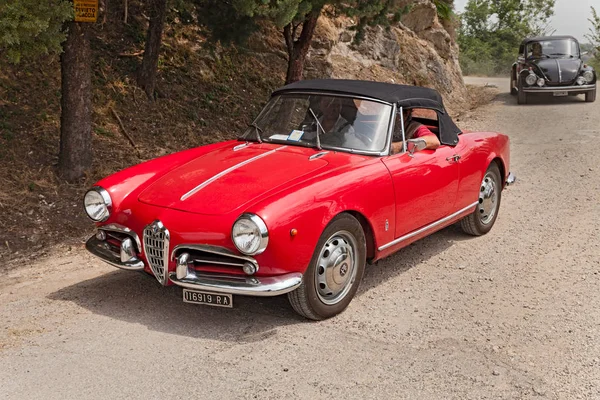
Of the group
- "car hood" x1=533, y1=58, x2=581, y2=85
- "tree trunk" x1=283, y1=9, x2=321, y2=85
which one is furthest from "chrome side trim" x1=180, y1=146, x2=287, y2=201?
"car hood" x1=533, y1=58, x2=581, y2=85

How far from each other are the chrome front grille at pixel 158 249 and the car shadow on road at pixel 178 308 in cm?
35

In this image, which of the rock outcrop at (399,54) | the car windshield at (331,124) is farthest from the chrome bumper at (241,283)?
the rock outcrop at (399,54)

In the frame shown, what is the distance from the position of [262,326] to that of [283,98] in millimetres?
2339

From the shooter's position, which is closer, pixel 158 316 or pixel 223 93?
pixel 158 316

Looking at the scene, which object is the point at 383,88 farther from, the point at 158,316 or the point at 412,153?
the point at 158,316

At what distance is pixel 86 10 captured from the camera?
8.44 metres

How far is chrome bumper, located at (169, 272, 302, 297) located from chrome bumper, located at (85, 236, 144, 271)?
16.9 inches

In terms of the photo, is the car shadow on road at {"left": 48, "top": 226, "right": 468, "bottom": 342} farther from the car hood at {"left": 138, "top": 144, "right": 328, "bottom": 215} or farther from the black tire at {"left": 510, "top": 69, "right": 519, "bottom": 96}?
the black tire at {"left": 510, "top": 69, "right": 519, "bottom": 96}

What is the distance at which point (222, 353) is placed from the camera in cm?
477

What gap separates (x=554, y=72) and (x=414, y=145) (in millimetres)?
15164

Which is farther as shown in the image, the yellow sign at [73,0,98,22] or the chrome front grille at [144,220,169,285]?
the yellow sign at [73,0,98,22]

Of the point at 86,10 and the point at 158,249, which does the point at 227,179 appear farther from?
the point at 86,10

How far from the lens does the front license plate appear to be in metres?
4.98

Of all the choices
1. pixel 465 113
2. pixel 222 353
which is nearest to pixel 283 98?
pixel 222 353
